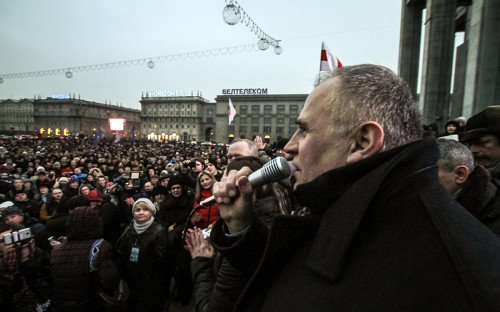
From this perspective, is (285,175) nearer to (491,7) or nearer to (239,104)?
(491,7)

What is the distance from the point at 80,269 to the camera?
10.1 ft

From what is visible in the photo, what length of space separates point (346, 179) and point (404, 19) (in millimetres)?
16289

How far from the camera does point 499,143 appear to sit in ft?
8.06

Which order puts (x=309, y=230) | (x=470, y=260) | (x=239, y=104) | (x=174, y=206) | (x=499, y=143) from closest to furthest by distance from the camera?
(x=470, y=260), (x=309, y=230), (x=499, y=143), (x=174, y=206), (x=239, y=104)

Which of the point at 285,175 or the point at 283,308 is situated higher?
the point at 285,175

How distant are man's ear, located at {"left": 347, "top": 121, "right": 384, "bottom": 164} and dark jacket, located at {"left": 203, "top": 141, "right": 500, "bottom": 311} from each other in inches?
4.1

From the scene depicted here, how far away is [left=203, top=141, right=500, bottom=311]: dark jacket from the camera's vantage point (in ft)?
1.87

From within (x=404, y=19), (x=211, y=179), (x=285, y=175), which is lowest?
(x=211, y=179)

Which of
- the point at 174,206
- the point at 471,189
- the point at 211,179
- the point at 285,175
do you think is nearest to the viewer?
the point at 285,175

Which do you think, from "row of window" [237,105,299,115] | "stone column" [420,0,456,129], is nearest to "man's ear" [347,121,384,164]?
"stone column" [420,0,456,129]

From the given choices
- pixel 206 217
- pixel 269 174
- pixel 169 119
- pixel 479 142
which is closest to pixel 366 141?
pixel 269 174

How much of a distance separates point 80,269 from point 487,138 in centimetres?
471

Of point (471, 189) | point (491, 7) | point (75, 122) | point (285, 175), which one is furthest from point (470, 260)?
point (75, 122)

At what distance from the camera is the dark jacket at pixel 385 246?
0.57 metres
